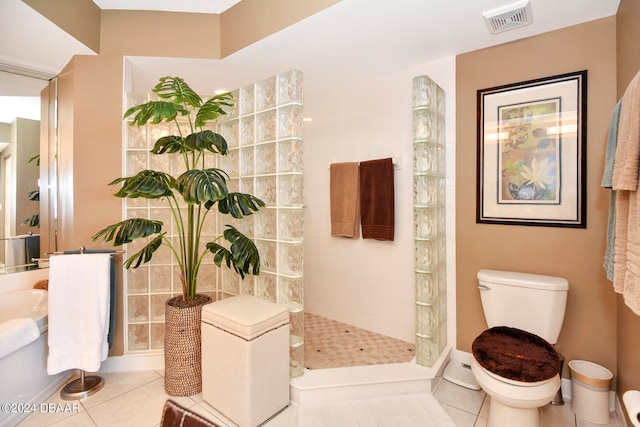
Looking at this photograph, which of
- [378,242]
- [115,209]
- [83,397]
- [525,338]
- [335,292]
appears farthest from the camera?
[335,292]

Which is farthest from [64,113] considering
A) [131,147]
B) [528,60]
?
[528,60]

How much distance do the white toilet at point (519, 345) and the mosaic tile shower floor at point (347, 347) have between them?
738 mm

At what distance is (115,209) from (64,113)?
0.81m

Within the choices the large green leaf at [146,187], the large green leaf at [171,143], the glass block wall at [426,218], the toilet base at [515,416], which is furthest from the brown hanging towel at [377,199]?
the large green leaf at [146,187]

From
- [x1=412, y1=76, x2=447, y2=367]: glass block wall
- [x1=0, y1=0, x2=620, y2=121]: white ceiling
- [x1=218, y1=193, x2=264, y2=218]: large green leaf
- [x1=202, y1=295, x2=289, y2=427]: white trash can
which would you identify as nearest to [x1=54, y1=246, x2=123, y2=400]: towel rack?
[x1=202, y1=295, x2=289, y2=427]: white trash can

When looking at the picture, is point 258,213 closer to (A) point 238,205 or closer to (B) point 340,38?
(A) point 238,205

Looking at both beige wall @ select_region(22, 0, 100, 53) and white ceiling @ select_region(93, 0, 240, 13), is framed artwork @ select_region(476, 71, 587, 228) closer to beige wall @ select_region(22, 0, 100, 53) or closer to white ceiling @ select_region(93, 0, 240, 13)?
white ceiling @ select_region(93, 0, 240, 13)

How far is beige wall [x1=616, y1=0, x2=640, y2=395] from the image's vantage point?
1.45 meters

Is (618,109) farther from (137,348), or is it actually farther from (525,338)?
(137,348)

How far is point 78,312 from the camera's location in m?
1.91

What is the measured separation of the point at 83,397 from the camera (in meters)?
1.93

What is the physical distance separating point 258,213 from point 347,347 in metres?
1.31

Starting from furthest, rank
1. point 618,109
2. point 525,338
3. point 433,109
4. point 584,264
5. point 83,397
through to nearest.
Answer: point 433,109 → point 83,397 → point 584,264 → point 525,338 → point 618,109

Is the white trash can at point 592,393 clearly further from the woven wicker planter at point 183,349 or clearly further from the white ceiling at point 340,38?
the woven wicker planter at point 183,349
